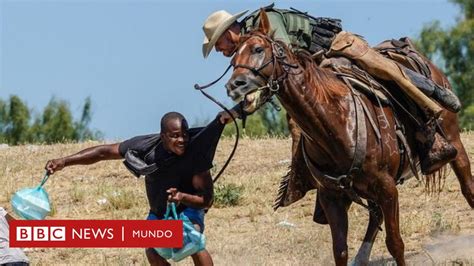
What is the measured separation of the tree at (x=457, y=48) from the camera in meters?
42.0

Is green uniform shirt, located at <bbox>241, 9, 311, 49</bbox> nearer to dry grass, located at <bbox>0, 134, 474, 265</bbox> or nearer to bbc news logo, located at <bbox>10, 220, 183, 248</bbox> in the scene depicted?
bbc news logo, located at <bbox>10, 220, 183, 248</bbox>

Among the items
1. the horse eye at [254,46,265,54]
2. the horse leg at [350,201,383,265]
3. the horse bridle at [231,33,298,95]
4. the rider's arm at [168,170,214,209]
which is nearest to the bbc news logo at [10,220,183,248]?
the rider's arm at [168,170,214,209]

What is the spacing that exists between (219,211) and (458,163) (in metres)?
3.93

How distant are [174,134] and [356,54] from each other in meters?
2.02

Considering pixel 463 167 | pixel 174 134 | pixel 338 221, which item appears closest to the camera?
pixel 174 134

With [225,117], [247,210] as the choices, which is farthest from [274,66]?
[247,210]

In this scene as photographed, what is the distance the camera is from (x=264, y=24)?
1036cm

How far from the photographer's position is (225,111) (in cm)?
1019

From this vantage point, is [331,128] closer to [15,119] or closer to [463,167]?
[463,167]

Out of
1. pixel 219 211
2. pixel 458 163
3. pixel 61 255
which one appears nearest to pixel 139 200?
pixel 219 211

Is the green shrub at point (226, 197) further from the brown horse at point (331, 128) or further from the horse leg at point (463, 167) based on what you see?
the brown horse at point (331, 128)

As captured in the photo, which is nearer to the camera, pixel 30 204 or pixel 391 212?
pixel 30 204

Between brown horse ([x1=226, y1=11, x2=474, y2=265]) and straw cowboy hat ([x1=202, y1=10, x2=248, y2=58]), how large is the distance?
1.11 ft

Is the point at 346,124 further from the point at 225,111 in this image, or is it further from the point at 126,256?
the point at 126,256
